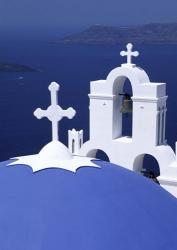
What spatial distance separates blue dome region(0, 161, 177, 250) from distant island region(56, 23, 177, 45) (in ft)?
470

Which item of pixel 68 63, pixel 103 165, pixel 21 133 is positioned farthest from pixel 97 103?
pixel 68 63

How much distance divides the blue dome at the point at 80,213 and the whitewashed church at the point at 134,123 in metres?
3.80

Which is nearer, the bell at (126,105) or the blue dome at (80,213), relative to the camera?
the blue dome at (80,213)

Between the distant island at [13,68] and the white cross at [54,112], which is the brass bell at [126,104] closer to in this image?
the white cross at [54,112]

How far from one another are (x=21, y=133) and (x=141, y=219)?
138 ft

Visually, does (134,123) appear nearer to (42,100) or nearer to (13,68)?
(42,100)

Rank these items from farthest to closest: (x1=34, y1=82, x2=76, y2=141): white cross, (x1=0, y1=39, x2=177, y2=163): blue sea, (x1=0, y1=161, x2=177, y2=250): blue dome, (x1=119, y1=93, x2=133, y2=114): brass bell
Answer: (x1=0, y1=39, x2=177, y2=163): blue sea
(x1=119, y1=93, x2=133, y2=114): brass bell
(x1=34, y1=82, x2=76, y2=141): white cross
(x1=0, y1=161, x2=177, y2=250): blue dome

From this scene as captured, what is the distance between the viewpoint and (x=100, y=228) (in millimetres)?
Answer: 6258

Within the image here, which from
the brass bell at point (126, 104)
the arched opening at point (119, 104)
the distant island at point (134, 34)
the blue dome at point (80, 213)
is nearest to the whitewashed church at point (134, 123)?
the arched opening at point (119, 104)

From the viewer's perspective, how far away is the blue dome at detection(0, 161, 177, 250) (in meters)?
6.14

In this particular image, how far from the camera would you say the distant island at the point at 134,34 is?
152 m

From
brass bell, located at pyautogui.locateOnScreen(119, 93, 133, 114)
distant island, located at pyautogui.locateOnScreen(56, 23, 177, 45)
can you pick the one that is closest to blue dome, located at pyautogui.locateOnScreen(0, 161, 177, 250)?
brass bell, located at pyautogui.locateOnScreen(119, 93, 133, 114)

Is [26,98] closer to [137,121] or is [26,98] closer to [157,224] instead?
[137,121]

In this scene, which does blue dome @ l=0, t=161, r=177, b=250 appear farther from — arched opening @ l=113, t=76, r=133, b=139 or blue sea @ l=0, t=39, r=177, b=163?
blue sea @ l=0, t=39, r=177, b=163
